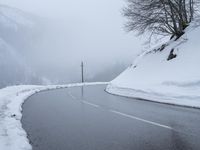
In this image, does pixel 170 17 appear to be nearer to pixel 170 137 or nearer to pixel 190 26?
pixel 190 26

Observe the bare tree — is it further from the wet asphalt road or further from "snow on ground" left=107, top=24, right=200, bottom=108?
the wet asphalt road

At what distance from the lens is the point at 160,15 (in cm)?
2648

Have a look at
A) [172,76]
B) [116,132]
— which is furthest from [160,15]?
[116,132]

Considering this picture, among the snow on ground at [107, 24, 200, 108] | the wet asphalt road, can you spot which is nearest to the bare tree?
the snow on ground at [107, 24, 200, 108]

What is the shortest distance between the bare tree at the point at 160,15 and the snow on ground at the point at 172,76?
1.96m

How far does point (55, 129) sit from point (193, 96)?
7249mm

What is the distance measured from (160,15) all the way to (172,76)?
10.1m

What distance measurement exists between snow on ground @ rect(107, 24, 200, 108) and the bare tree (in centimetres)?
196

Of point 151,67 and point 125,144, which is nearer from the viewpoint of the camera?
point 125,144

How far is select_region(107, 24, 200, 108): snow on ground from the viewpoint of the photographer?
14188 millimetres

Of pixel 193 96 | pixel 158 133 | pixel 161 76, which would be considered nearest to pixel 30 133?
pixel 158 133

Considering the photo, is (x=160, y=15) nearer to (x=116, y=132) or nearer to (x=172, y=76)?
(x=172, y=76)

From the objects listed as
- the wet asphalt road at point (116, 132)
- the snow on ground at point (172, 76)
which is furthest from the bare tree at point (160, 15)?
the wet asphalt road at point (116, 132)

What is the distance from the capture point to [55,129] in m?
8.18
